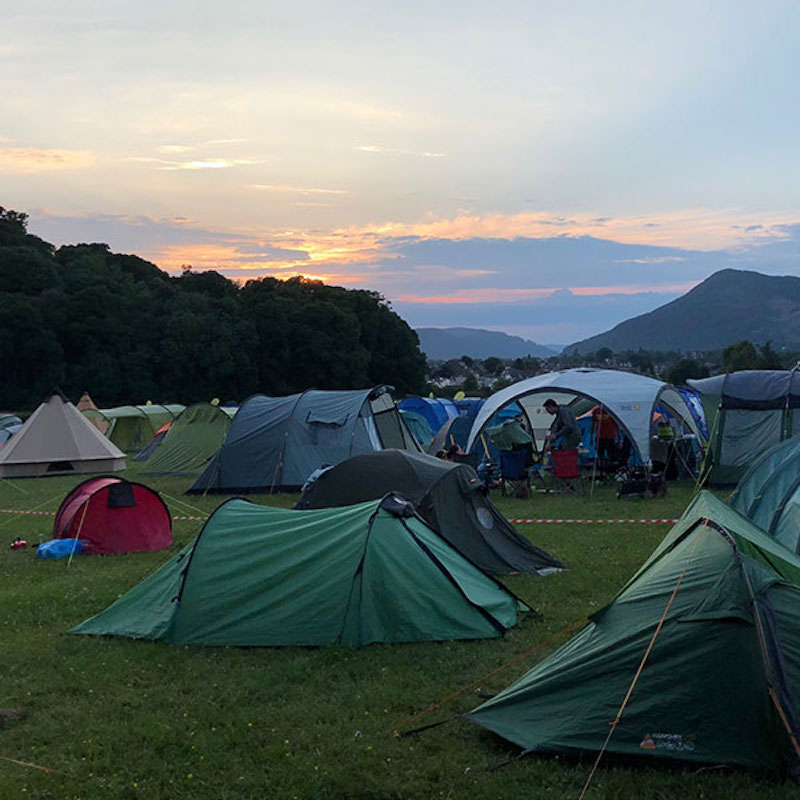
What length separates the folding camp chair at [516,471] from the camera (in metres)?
17.5

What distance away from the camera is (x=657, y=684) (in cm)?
519

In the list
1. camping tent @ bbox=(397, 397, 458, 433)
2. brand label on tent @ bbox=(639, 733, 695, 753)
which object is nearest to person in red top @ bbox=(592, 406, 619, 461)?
camping tent @ bbox=(397, 397, 458, 433)

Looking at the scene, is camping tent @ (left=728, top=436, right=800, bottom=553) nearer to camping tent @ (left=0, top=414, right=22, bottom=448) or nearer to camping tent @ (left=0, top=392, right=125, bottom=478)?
camping tent @ (left=0, top=392, right=125, bottom=478)

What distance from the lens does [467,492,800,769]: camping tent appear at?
498 centimetres

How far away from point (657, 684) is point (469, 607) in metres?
2.83

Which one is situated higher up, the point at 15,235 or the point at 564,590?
the point at 15,235

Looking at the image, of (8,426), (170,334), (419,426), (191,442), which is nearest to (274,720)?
(191,442)

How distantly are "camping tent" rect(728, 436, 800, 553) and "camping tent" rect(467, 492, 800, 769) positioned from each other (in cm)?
438

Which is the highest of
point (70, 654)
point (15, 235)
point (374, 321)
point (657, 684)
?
point (15, 235)

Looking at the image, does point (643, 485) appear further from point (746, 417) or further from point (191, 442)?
point (191, 442)

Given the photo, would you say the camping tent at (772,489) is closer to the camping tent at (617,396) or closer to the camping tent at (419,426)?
the camping tent at (617,396)

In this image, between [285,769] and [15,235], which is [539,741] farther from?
[15,235]

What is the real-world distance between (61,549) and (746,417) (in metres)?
12.9

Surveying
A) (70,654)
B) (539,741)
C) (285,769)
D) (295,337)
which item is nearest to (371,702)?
(285,769)
